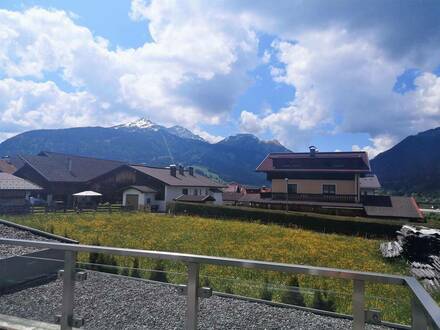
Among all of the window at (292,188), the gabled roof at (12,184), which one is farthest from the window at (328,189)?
the gabled roof at (12,184)

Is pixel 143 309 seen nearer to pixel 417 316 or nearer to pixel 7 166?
pixel 417 316

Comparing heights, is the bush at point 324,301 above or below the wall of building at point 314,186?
below

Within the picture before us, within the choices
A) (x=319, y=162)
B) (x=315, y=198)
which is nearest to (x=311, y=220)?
(x=315, y=198)

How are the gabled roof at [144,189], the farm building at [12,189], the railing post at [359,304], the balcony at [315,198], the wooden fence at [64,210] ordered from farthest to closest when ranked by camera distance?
the gabled roof at [144,189] → the balcony at [315,198] → the farm building at [12,189] → the wooden fence at [64,210] → the railing post at [359,304]

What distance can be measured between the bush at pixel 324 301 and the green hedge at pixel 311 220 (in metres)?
20.5

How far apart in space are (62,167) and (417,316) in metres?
51.5

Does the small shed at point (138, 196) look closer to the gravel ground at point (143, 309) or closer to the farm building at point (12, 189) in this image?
the farm building at point (12, 189)

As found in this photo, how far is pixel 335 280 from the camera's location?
277 cm

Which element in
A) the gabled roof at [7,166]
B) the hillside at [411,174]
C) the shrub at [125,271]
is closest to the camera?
the shrub at [125,271]

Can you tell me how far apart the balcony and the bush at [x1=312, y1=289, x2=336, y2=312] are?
34.3 metres

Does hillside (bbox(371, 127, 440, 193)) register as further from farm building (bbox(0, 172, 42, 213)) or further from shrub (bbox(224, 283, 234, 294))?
shrub (bbox(224, 283, 234, 294))

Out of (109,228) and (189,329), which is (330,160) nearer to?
(109,228)

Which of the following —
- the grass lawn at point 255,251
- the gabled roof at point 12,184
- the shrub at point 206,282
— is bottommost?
the grass lawn at point 255,251

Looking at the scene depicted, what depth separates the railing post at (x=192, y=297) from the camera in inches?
124
